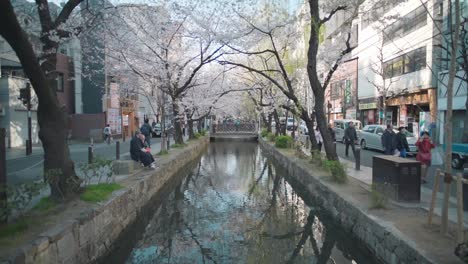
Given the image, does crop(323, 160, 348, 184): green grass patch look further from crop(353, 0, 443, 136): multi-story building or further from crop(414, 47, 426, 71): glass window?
crop(414, 47, 426, 71): glass window

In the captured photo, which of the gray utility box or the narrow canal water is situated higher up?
the gray utility box

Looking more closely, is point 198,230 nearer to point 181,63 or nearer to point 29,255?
point 29,255

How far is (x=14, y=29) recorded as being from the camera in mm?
5883

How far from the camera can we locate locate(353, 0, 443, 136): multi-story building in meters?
26.6

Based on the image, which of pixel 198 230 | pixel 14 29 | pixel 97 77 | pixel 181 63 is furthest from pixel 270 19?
pixel 97 77

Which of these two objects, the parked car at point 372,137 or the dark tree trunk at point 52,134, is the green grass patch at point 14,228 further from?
the parked car at point 372,137

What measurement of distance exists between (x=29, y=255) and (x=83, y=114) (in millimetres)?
31468

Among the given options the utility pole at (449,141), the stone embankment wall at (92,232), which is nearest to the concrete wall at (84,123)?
the stone embankment wall at (92,232)

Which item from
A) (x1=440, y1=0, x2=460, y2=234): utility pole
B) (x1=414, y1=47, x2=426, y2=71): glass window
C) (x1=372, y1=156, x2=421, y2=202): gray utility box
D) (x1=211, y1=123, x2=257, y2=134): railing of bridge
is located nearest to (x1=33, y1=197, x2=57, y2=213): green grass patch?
(x1=440, y1=0, x2=460, y2=234): utility pole

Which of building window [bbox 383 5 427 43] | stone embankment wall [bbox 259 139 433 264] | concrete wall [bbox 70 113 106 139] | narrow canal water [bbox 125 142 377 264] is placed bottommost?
narrow canal water [bbox 125 142 377 264]

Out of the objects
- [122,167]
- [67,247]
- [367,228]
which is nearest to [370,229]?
[367,228]

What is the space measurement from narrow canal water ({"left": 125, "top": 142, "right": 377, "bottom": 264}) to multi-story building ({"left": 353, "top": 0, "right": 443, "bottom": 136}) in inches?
616

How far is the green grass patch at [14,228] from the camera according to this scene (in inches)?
198

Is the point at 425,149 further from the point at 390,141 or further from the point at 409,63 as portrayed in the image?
the point at 409,63
